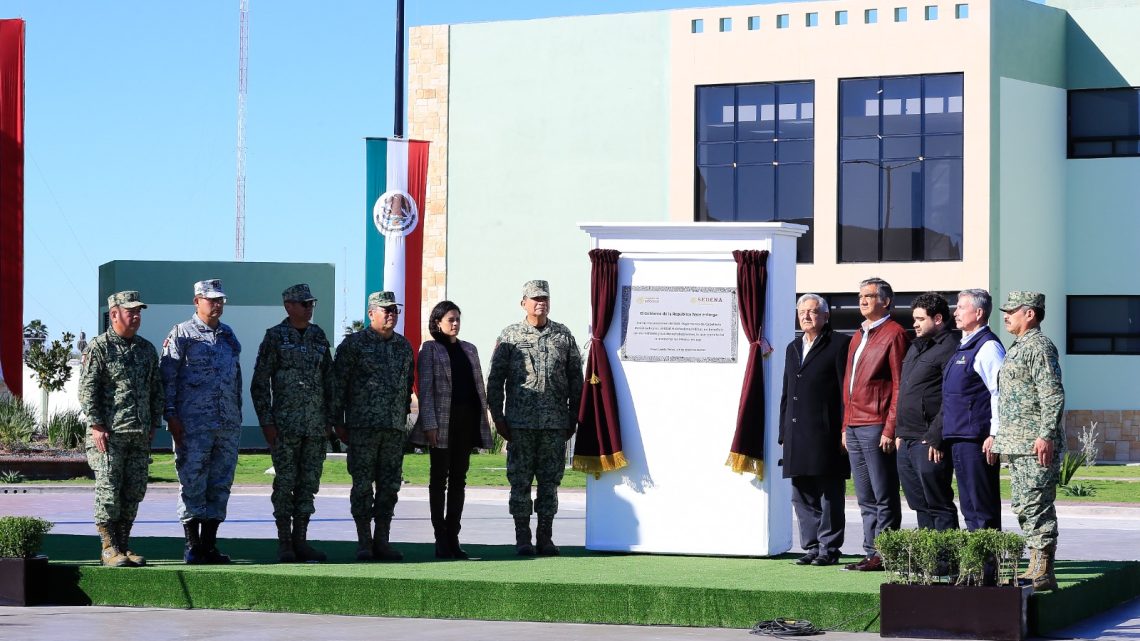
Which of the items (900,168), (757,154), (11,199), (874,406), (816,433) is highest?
(757,154)

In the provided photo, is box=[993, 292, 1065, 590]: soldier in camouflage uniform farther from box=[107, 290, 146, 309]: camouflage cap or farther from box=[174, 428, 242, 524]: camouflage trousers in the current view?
box=[107, 290, 146, 309]: camouflage cap

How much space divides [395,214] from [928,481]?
54.0ft

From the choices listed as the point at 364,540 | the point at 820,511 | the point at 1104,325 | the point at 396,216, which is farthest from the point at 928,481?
the point at 1104,325

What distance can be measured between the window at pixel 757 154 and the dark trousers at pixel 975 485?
2778cm

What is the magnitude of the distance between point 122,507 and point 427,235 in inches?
1260

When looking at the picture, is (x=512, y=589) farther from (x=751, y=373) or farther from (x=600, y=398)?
(x=751, y=373)

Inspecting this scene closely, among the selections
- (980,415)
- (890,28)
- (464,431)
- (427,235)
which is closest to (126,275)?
(427,235)

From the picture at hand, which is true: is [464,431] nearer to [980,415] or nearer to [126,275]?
[980,415]

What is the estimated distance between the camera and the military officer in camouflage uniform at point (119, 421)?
12.4 m

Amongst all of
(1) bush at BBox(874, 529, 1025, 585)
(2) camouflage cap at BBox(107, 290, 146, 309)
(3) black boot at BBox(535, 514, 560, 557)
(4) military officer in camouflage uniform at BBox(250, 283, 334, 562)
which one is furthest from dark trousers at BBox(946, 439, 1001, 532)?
(2) camouflage cap at BBox(107, 290, 146, 309)

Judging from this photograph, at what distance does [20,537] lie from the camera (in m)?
12.0

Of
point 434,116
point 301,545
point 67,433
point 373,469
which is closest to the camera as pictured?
point 301,545

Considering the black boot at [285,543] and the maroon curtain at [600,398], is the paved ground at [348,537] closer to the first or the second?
the black boot at [285,543]

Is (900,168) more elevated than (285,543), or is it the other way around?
(900,168)
